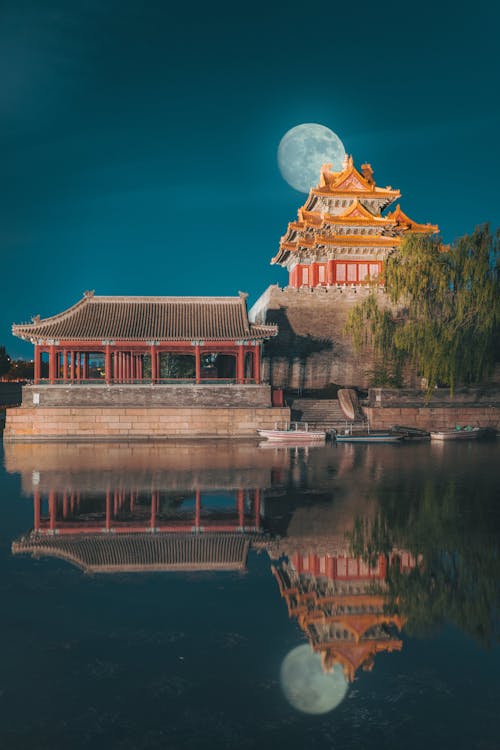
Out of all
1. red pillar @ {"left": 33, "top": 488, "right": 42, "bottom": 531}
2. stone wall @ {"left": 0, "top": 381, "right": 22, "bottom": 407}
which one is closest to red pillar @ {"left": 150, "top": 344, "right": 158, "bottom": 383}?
red pillar @ {"left": 33, "top": 488, "right": 42, "bottom": 531}

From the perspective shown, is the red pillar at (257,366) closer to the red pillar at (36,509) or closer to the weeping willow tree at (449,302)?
the weeping willow tree at (449,302)

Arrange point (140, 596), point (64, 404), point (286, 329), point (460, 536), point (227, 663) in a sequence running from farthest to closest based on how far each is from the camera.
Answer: point (286, 329), point (64, 404), point (460, 536), point (140, 596), point (227, 663)

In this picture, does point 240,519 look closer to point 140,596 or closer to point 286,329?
point 140,596

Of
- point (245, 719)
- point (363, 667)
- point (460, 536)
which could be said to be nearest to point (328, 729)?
point (245, 719)

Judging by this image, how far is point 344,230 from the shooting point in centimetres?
3872

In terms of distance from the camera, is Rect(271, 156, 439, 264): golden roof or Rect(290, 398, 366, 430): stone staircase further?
Rect(271, 156, 439, 264): golden roof

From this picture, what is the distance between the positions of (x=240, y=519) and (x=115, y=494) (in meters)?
3.90

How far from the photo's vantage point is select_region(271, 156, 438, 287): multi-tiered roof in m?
38.3

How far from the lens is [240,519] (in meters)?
11.8

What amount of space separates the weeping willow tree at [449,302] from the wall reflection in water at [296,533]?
10871 millimetres

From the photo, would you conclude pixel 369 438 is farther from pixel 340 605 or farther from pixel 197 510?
pixel 340 605

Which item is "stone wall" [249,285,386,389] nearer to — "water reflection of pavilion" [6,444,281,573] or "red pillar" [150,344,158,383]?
"red pillar" [150,344,158,383]

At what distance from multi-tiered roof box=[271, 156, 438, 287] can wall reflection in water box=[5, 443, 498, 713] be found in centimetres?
2240

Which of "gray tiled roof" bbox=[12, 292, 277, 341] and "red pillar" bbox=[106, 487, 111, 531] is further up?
"gray tiled roof" bbox=[12, 292, 277, 341]
